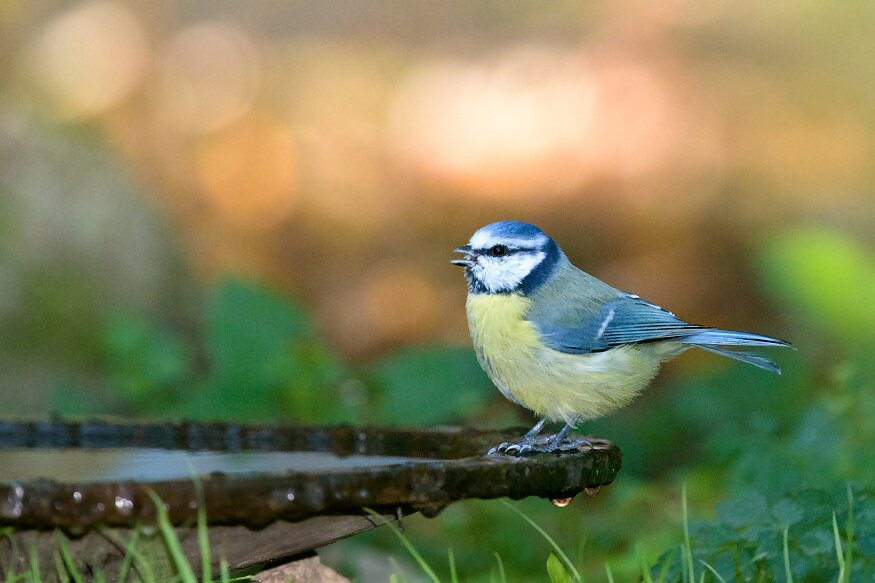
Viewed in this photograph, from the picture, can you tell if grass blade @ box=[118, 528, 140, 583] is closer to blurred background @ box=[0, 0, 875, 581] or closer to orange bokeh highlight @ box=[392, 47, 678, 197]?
blurred background @ box=[0, 0, 875, 581]

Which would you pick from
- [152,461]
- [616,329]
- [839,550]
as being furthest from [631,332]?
[152,461]

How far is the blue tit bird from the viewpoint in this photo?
2.62 meters

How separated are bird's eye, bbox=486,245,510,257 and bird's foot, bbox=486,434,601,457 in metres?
0.55

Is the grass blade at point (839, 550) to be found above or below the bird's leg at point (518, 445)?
below

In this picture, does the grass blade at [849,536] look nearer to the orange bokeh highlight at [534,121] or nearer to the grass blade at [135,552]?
the grass blade at [135,552]

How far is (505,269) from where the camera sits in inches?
112

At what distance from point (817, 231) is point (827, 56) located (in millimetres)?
1659

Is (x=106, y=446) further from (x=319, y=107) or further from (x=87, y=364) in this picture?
(x=319, y=107)

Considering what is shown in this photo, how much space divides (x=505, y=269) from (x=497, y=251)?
0.17 ft

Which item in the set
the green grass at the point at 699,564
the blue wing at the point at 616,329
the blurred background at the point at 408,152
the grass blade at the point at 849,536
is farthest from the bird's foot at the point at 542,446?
the blurred background at the point at 408,152

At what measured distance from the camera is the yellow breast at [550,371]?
2.62 meters

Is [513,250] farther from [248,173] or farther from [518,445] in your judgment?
[248,173]

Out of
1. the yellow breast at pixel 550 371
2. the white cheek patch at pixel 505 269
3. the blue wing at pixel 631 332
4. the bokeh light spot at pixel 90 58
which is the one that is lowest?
the yellow breast at pixel 550 371

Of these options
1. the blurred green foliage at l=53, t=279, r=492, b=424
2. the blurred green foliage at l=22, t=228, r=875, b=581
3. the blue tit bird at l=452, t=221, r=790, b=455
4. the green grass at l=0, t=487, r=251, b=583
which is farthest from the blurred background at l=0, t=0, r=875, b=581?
the green grass at l=0, t=487, r=251, b=583
